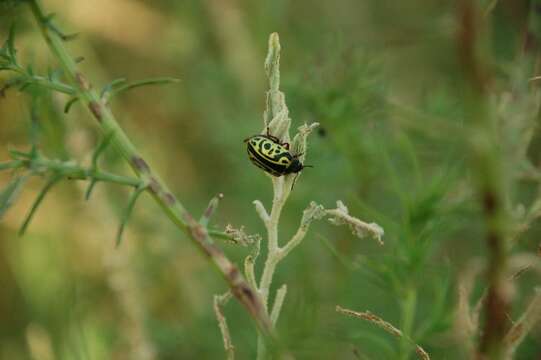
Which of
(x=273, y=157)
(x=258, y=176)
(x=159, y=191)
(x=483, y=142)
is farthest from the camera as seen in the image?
(x=258, y=176)

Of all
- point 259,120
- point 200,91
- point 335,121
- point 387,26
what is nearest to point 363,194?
point 335,121

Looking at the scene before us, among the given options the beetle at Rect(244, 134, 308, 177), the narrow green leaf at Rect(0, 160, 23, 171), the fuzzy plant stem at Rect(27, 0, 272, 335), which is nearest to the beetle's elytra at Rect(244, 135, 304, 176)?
the beetle at Rect(244, 134, 308, 177)

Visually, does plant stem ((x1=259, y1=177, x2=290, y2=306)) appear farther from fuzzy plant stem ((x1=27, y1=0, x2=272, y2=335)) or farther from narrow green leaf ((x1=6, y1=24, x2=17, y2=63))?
narrow green leaf ((x1=6, y1=24, x2=17, y2=63))

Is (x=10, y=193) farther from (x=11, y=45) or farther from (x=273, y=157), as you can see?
(x=273, y=157)

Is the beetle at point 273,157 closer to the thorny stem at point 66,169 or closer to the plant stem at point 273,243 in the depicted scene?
the plant stem at point 273,243

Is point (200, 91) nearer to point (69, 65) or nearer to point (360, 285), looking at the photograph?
point (360, 285)

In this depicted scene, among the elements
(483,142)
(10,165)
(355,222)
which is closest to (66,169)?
(10,165)
